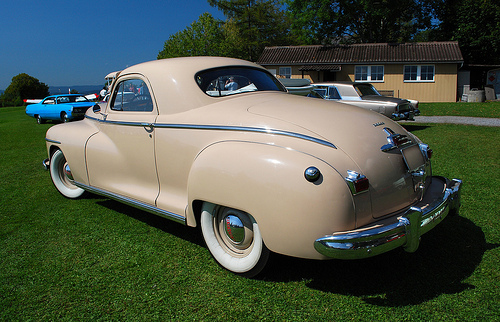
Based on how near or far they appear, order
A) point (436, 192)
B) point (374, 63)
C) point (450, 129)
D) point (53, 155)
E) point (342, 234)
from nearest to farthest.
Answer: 1. point (342, 234)
2. point (436, 192)
3. point (53, 155)
4. point (450, 129)
5. point (374, 63)

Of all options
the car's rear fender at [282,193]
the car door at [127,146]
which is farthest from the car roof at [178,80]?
the car's rear fender at [282,193]

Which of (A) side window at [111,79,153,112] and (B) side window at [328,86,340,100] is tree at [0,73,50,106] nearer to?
(B) side window at [328,86,340,100]

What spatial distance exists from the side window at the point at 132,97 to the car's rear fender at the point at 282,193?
4.05ft

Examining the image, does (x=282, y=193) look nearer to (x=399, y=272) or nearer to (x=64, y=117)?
(x=399, y=272)

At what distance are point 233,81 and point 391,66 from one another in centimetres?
2341

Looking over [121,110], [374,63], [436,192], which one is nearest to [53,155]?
[121,110]

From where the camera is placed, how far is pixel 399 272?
288cm

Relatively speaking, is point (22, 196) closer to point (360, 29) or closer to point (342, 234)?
point (342, 234)

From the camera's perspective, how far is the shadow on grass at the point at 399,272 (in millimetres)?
2617

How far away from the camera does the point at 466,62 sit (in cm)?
3111

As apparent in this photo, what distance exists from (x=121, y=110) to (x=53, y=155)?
161 centimetres

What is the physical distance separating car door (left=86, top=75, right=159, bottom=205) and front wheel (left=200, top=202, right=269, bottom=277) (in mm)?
696

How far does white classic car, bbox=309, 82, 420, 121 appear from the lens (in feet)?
33.6

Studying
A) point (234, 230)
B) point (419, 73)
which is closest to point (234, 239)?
point (234, 230)
